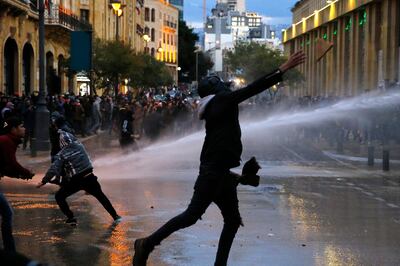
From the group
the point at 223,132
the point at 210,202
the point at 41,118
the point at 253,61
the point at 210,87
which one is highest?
the point at 253,61

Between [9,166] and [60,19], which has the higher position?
[60,19]

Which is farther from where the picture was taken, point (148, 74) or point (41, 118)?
point (148, 74)

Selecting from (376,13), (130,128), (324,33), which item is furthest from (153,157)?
(324,33)

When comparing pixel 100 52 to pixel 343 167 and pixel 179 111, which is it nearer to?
pixel 179 111

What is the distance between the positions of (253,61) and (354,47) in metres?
23.7

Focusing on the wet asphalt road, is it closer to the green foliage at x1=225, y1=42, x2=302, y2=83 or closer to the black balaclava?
the black balaclava

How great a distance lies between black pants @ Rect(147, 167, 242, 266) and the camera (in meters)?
7.02

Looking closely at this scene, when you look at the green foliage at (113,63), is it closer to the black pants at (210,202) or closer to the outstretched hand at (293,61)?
the black pants at (210,202)


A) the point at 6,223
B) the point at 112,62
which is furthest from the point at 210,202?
the point at 112,62

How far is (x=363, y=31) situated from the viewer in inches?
2175

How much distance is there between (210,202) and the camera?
7.09 metres

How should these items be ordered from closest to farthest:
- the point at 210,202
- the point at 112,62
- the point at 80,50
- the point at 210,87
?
the point at 210,202, the point at 210,87, the point at 80,50, the point at 112,62

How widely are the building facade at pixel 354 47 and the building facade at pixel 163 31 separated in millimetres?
44112

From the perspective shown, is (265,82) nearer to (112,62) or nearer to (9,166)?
(9,166)
